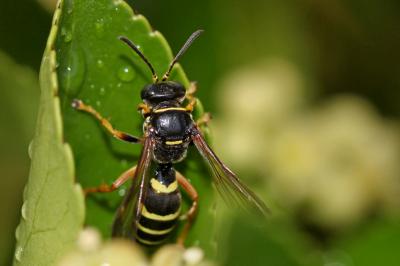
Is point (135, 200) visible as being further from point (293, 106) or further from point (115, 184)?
point (293, 106)

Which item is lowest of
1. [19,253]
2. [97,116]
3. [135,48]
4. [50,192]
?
[19,253]

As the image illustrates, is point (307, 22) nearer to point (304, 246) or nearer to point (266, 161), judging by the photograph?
point (266, 161)

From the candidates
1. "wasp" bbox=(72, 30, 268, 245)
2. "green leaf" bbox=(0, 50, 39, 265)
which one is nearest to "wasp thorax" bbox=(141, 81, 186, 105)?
"wasp" bbox=(72, 30, 268, 245)

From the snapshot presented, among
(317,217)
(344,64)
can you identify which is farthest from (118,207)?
(344,64)

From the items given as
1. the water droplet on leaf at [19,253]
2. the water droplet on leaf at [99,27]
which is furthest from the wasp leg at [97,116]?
the water droplet on leaf at [19,253]

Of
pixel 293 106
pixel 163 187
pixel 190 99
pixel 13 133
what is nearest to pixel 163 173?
pixel 163 187

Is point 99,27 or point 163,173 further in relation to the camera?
point 163,173

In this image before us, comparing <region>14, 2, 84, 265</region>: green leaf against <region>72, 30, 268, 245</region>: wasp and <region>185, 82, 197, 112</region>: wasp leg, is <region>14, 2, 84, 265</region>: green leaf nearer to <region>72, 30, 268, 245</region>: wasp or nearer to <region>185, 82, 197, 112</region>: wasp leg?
<region>72, 30, 268, 245</region>: wasp
